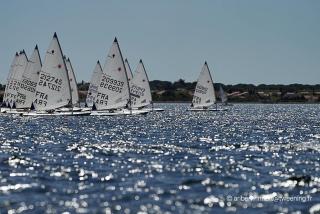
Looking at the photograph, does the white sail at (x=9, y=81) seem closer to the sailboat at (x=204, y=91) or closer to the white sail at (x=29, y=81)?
the white sail at (x=29, y=81)

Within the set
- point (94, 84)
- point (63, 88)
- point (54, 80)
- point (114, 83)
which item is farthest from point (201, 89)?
point (54, 80)

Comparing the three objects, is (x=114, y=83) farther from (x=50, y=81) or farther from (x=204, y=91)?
(x=204, y=91)

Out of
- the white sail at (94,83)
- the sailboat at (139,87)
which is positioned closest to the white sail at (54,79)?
the sailboat at (139,87)

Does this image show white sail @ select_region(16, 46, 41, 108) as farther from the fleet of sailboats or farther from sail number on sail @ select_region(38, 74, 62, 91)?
sail number on sail @ select_region(38, 74, 62, 91)

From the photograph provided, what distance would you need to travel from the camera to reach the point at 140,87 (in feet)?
367

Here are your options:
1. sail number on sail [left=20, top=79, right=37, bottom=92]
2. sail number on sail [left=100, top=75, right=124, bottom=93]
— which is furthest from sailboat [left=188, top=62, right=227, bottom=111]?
sail number on sail [left=20, top=79, right=37, bottom=92]

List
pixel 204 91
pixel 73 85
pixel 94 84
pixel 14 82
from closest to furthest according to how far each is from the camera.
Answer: pixel 14 82 < pixel 94 84 < pixel 73 85 < pixel 204 91

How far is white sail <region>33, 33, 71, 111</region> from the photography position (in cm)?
9200

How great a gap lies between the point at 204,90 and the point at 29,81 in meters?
41.3

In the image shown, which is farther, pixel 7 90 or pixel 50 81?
pixel 7 90

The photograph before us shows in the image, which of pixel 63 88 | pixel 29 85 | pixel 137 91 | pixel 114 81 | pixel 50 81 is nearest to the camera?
pixel 50 81

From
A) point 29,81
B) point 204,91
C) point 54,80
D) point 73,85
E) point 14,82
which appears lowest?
point 204,91

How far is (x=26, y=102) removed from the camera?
104000mm

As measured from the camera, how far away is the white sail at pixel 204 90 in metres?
130
